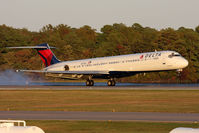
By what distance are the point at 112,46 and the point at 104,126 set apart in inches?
4038

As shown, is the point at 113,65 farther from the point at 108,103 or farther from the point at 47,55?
the point at 108,103

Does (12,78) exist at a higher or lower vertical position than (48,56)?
lower

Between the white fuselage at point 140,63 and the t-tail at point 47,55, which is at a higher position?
the t-tail at point 47,55

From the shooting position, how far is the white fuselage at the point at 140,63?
59.4 metres

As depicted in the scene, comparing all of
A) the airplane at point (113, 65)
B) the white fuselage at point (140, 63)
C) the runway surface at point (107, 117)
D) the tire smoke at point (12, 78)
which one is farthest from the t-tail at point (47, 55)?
the runway surface at point (107, 117)

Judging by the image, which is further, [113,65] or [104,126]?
[113,65]

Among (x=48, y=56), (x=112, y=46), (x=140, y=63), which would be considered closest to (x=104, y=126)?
(x=140, y=63)

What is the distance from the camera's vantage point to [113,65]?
2517 inches

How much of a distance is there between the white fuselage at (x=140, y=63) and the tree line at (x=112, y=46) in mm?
28817

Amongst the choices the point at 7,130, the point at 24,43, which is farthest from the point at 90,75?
the point at 24,43

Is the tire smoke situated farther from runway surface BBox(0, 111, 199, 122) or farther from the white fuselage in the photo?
runway surface BBox(0, 111, 199, 122)

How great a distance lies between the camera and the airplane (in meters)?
59.6

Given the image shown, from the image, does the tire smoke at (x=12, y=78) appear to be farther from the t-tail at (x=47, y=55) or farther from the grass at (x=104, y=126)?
the grass at (x=104, y=126)

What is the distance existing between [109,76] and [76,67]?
5752 millimetres
